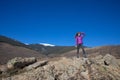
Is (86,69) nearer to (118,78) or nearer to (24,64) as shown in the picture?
(118,78)

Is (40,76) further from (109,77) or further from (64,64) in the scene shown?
(109,77)

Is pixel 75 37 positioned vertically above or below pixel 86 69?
above

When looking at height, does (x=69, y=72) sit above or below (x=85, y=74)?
above

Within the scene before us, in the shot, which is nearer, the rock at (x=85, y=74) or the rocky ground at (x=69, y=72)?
the rocky ground at (x=69, y=72)

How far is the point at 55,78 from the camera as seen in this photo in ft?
61.1

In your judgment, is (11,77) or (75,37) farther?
(75,37)

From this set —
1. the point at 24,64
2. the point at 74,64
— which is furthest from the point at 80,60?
the point at 24,64

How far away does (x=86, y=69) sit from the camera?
65.1 ft

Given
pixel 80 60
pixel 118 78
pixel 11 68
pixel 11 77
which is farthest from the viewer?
pixel 11 68

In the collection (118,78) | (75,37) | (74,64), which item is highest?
(75,37)

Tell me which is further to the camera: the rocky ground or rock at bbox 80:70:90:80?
rock at bbox 80:70:90:80

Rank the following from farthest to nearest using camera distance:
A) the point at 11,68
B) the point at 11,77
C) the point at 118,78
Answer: the point at 11,68 < the point at 118,78 < the point at 11,77

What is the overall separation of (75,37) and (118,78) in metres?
8.11

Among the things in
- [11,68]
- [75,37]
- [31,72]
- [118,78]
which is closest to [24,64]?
[11,68]
